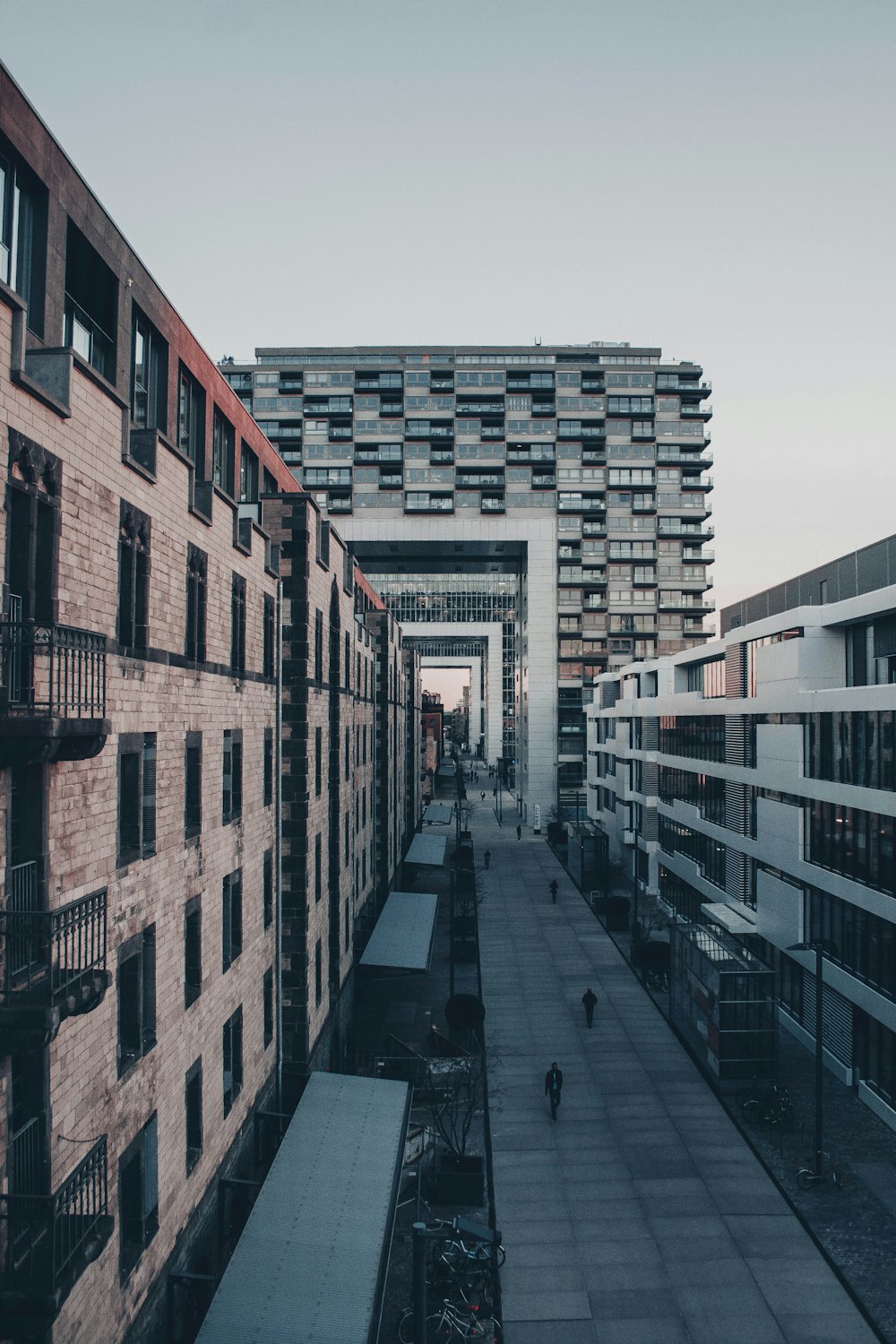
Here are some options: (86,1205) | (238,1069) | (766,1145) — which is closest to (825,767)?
(766,1145)

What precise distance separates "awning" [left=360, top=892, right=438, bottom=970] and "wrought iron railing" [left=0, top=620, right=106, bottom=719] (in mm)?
21884

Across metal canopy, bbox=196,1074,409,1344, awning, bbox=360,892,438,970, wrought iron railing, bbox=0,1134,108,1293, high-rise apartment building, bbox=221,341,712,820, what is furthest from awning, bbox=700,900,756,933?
high-rise apartment building, bbox=221,341,712,820

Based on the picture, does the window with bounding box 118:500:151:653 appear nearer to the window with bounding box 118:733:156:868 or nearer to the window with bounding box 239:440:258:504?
the window with bounding box 118:733:156:868

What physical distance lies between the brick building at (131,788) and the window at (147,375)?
0.18ft

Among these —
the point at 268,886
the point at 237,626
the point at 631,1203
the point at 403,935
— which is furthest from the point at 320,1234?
the point at 403,935

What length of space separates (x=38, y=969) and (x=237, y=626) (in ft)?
33.7

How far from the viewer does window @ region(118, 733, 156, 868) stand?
12.2 meters

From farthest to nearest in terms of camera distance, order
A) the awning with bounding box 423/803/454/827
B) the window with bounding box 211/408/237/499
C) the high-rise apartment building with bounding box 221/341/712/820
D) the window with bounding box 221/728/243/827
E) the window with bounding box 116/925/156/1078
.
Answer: the high-rise apartment building with bounding box 221/341/712/820 < the awning with bounding box 423/803/454/827 < the window with bounding box 211/408/237/499 < the window with bounding box 221/728/243/827 < the window with bounding box 116/925/156/1078

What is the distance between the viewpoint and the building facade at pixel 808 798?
24359 millimetres

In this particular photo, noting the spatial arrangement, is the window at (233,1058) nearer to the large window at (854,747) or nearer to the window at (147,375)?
the window at (147,375)

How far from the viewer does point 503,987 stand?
3556cm

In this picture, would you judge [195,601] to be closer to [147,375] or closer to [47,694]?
[147,375]

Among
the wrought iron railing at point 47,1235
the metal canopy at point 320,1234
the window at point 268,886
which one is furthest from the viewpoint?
the window at point 268,886

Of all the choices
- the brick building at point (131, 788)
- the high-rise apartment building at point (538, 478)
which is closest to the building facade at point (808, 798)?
the brick building at point (131, 788)
